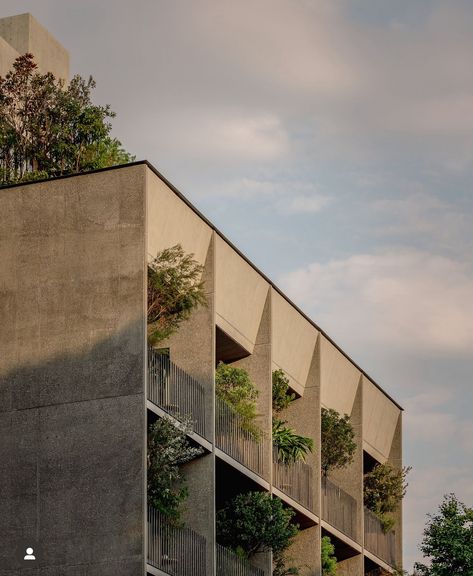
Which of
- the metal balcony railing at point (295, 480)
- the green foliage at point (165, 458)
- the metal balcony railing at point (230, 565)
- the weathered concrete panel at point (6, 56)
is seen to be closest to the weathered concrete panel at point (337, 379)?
the metal balcony railing at point (295, 480)

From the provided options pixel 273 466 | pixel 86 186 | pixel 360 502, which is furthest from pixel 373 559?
pixel 86 186

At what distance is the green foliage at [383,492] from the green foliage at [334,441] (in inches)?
193

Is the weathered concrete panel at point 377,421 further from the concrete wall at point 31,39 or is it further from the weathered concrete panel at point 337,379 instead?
the concrete wall at point 31,39

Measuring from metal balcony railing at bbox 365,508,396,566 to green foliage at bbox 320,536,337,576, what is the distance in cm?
456

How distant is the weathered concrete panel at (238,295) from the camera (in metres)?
50.7

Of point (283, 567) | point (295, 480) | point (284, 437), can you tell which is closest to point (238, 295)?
point (284, 437)

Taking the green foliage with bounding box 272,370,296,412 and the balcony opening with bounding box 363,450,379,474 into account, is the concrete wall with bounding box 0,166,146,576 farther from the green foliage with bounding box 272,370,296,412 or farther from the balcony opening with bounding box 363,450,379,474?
the balcony opening with bounding box 363,450,379,474

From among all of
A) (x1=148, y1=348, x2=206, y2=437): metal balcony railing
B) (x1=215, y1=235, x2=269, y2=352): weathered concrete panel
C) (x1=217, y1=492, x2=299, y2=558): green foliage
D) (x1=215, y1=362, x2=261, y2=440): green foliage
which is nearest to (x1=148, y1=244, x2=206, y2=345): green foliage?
(x1=148, y1=348, x2=206, y2=437): metal balcony railing

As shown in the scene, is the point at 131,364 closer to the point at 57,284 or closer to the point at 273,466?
the point at 57,284

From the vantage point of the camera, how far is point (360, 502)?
61.8 metres

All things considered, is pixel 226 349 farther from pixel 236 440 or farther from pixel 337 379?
pixel 337 379

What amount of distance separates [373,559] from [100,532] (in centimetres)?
2014

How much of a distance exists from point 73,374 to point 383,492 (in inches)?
855

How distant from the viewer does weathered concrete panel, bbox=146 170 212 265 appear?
1836 inches
